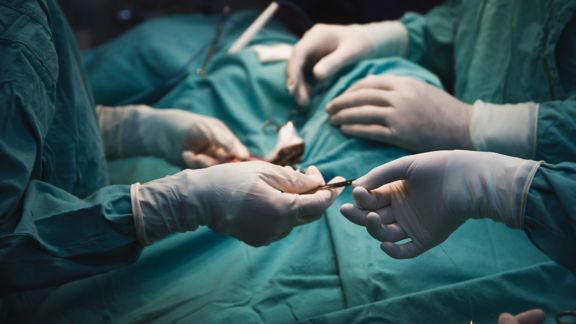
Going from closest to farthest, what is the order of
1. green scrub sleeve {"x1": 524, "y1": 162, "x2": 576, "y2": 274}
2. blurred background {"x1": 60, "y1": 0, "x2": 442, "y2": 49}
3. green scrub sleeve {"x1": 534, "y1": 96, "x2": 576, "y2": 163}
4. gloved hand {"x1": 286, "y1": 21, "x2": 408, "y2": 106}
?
1. green scrub sleeve {"x1": 524, "y1": 162, "x2": 576, "y2": 274}
2. green scrub sleeve {"x1": 534, "y1": 96, "x2": 576, "y2": 163}
3. gloved hand {"x1": 286, "y1": 21, "x2": 408, "y2": 106}
4. blurred background {"x1": 60, "y1": 0, "x2": 442, "y2": 49}

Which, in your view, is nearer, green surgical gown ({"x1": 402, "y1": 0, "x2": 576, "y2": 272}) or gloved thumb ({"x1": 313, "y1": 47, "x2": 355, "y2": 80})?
green surgical gown ({"x1": 402, "y1": 0, "x2": 576, "y2": 272})

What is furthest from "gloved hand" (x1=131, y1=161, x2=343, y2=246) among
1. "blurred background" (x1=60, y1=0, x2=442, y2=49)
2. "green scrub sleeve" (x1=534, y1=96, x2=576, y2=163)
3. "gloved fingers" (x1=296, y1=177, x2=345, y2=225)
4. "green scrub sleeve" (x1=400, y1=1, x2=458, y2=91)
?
"blurred background" (x1=60, y1=0, x2=442, y2=49)

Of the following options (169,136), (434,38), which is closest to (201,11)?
(169,136)

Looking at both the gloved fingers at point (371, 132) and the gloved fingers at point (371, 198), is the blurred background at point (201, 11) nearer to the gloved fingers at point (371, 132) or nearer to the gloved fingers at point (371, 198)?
the gloved fingers at point (371, 132)

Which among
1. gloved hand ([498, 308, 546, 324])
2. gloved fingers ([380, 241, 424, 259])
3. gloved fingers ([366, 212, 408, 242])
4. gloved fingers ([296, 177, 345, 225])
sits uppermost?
gloved fingers ([296, 177, 345, 225])

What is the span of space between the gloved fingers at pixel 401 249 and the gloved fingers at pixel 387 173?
0.17m

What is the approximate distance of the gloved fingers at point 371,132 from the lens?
5.68 feet

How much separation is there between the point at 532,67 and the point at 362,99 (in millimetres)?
→ 595

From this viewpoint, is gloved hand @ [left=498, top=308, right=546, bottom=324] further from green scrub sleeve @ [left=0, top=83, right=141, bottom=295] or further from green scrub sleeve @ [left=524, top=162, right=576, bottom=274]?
green scrub sleeve @ [left=0, top=83, right=141, bottom=295]

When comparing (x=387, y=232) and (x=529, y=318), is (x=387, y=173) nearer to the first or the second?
(x=387, y=232)

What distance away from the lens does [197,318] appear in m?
1.46

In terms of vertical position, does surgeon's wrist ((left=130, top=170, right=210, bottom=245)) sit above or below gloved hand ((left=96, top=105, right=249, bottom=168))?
above

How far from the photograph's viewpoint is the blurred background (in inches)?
115

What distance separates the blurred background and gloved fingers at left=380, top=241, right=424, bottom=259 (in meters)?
1.58
